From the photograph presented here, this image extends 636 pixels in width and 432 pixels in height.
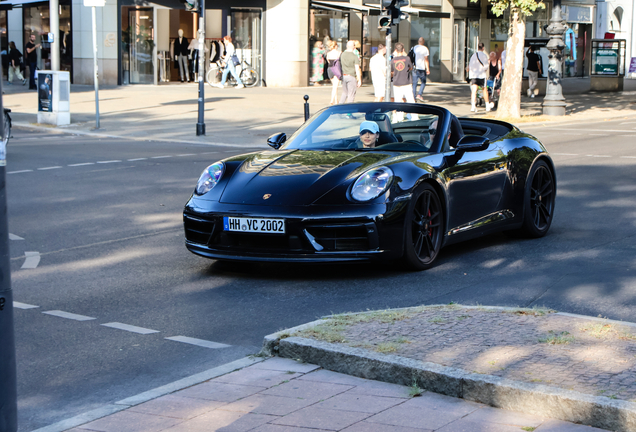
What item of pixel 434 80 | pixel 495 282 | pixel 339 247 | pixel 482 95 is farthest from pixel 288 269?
pixel 434 80

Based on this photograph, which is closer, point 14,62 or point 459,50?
point 14,62

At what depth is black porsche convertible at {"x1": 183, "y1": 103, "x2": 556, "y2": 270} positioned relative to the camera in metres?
6.62

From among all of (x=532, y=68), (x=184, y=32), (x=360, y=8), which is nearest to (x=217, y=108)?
(x=532, y=68)

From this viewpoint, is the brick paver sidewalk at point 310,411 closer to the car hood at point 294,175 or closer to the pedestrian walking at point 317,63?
the car hood at point 294,175

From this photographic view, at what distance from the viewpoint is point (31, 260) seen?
24.9ft

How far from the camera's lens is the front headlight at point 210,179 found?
283 inches

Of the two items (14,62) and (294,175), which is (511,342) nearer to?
(294,175)

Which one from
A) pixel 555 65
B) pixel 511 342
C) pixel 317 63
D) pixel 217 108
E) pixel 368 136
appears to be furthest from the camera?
pixel 317 63

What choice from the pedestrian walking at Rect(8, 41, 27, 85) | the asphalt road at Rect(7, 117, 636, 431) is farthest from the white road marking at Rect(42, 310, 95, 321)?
the pedestrian walking at Rect(8, 41, 27, 85)

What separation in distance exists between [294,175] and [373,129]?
1.11m

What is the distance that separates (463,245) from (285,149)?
6.17ft

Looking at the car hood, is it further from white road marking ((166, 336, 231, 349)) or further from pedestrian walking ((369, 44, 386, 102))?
pedestrian walking ((369, 44, 386, 102))

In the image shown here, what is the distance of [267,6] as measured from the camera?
3772 cm

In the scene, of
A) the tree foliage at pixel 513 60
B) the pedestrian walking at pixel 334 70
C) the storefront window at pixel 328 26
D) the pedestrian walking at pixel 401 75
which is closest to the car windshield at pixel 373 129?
the pedestrian walking at pixel 401 75
